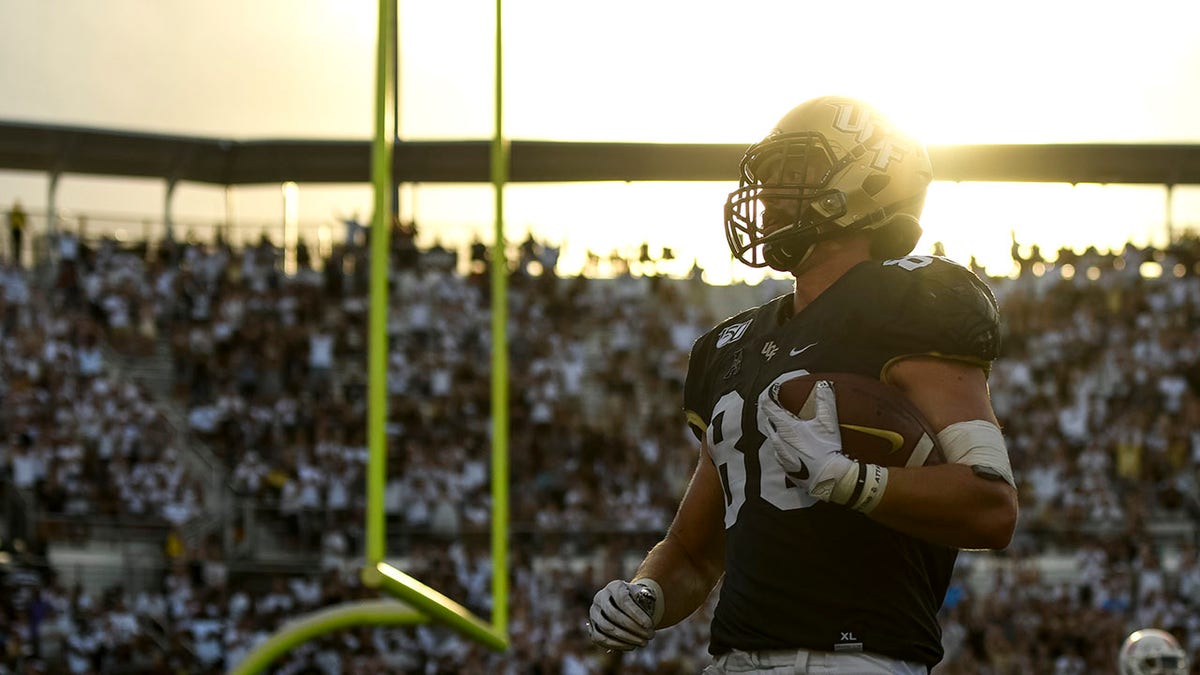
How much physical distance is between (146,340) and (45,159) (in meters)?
4.81

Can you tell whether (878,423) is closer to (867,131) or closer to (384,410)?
(867,131)

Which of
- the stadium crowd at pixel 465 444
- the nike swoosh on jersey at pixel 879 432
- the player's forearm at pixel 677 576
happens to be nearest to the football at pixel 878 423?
the nike swoosh on jersey at pixel 879 432

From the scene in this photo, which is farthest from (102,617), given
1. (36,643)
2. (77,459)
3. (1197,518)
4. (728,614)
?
(728,614)

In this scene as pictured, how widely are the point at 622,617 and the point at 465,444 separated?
44.2 ft

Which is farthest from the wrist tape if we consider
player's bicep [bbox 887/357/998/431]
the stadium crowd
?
the stadium crowd

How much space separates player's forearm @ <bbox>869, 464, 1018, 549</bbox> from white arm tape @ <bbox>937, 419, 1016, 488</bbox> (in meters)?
0.03

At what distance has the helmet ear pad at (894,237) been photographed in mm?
3183

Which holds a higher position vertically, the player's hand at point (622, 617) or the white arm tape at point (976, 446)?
the white arm tape at point (976, 446)

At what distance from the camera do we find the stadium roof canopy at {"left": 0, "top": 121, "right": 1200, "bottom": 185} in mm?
19922

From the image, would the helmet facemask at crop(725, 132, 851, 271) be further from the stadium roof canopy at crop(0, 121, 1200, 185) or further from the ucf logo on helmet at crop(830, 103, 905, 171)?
the stadium roof canopy at crop(0, 121, 1200, 185)

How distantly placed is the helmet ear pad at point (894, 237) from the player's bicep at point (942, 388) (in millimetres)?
365

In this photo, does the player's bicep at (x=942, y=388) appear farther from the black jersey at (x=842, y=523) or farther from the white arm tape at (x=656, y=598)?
the white arm tape at (x=656, y=598)

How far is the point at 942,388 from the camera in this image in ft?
9.35

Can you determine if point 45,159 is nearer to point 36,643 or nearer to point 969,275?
point 36,643
